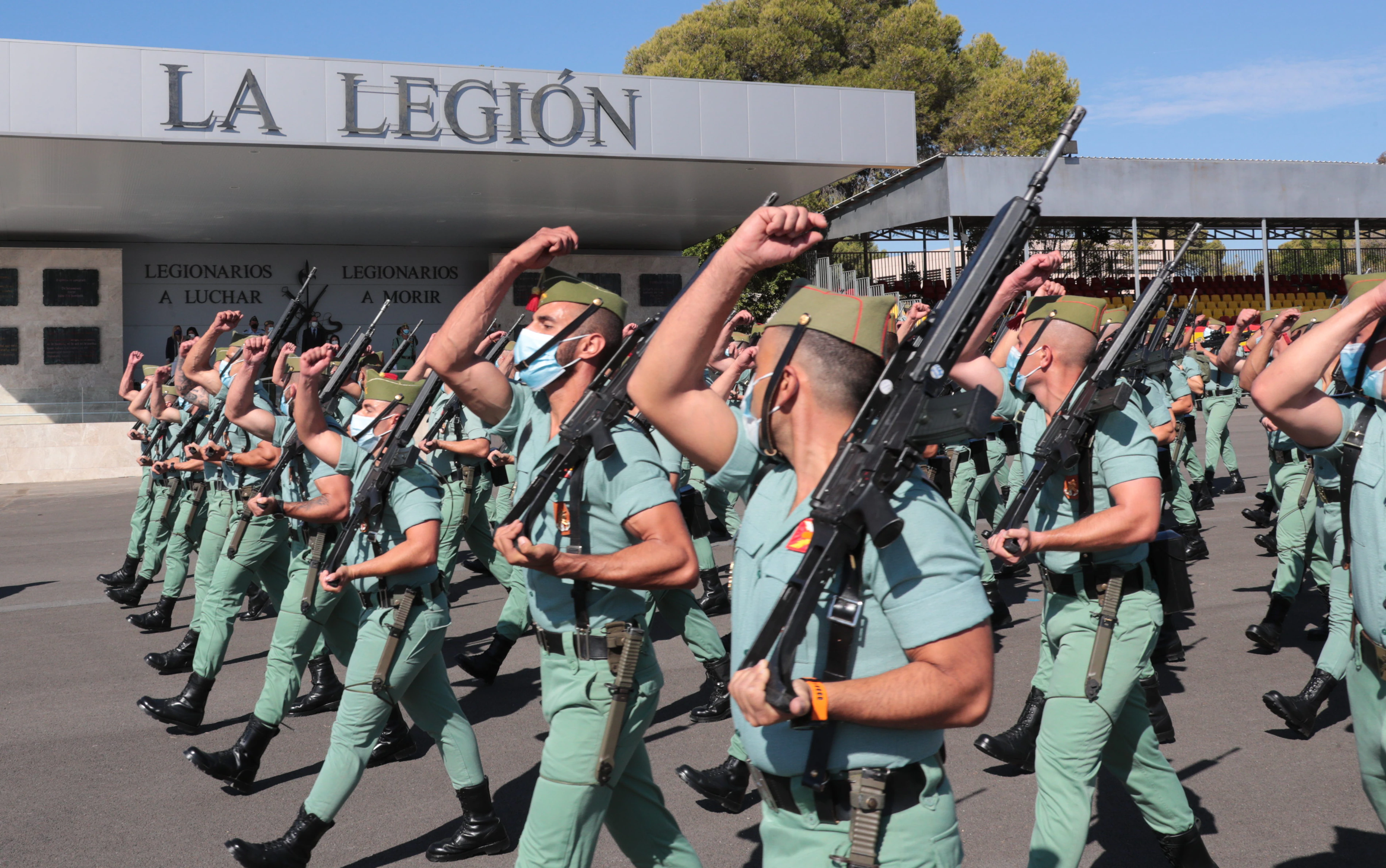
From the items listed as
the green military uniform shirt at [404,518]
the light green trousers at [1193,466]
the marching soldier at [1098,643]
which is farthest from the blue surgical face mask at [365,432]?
the light green trousers at [1193,466]

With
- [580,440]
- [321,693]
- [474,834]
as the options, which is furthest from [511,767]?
[580,440]

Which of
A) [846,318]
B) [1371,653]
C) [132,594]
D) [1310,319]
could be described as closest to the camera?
[846,318]

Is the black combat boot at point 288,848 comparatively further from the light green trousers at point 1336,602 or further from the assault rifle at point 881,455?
the light green trousers at point 1336,602

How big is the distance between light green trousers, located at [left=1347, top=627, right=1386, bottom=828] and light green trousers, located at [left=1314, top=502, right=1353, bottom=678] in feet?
8.17

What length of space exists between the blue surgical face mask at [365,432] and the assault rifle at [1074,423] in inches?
115

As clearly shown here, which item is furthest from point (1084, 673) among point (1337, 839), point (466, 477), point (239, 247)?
point (239, 247)

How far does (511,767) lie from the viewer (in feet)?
17.7

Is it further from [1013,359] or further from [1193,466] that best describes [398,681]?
[1193,466]

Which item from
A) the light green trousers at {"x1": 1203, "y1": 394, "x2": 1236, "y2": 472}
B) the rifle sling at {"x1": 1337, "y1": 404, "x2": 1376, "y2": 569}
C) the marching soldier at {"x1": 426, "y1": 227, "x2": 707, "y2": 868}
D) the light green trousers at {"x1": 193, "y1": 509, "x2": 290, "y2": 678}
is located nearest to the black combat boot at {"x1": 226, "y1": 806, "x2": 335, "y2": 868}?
the marching soldier at {"x1": 426, "y1": 227, "x2": 707, "y2": 868}

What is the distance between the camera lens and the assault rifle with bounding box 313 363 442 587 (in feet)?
15.2

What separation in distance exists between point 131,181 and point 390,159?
493 cm

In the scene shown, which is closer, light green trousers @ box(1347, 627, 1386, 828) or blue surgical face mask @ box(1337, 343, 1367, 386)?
light green trousers @ box(1347, 627, 1386, 828)

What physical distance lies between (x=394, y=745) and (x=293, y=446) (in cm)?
178

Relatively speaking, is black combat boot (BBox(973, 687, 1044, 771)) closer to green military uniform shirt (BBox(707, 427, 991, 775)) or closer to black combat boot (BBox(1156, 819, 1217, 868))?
black combat boot (BBox(1156, 819, 1217, 868))
